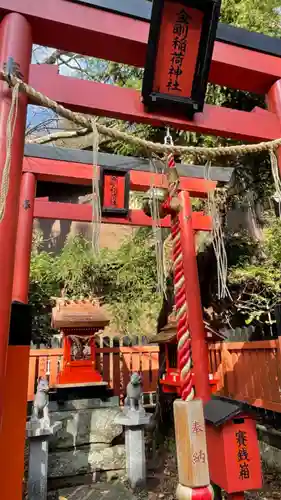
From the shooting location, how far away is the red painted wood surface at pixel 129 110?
259cm

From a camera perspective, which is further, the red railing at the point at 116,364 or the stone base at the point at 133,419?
the red railing at the point at 116,364

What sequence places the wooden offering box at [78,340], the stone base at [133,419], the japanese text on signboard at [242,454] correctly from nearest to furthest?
1. the japanese text on signboard at [242,454]
2. the stone base at [133,419]
3. the wooden offering box at [78,340]

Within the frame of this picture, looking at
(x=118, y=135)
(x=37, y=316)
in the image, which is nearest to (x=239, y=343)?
(x=118, y=135)

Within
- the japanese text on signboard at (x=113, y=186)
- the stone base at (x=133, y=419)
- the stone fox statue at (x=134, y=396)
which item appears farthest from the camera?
the japanese text on signboard at (x=113, y=186)

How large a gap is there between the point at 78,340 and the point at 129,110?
430cm

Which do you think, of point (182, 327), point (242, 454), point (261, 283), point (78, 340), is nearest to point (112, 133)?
point (182, 327)

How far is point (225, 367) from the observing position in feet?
19.2

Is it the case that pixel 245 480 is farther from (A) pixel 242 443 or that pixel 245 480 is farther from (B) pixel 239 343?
(B) pixel 239 343

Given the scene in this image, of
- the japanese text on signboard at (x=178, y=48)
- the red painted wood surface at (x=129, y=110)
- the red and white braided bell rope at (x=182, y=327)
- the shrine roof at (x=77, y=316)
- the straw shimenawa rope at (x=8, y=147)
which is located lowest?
the red and white braided bell rope at (x=182, y=327)

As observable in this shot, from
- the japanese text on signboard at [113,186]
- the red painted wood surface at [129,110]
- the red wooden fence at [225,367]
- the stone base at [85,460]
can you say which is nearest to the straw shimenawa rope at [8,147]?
the red painted wood surface at [129,110]

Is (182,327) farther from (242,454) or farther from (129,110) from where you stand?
(129,110)

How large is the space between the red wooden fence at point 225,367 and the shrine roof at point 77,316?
113cm

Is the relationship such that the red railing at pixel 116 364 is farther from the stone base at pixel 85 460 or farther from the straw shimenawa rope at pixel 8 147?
the straw shimenawa rope at pixel 8 147

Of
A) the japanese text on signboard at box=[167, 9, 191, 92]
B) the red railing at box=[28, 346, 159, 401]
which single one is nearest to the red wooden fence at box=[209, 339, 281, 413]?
the red railing at box=[28, 346, 159, 401]
